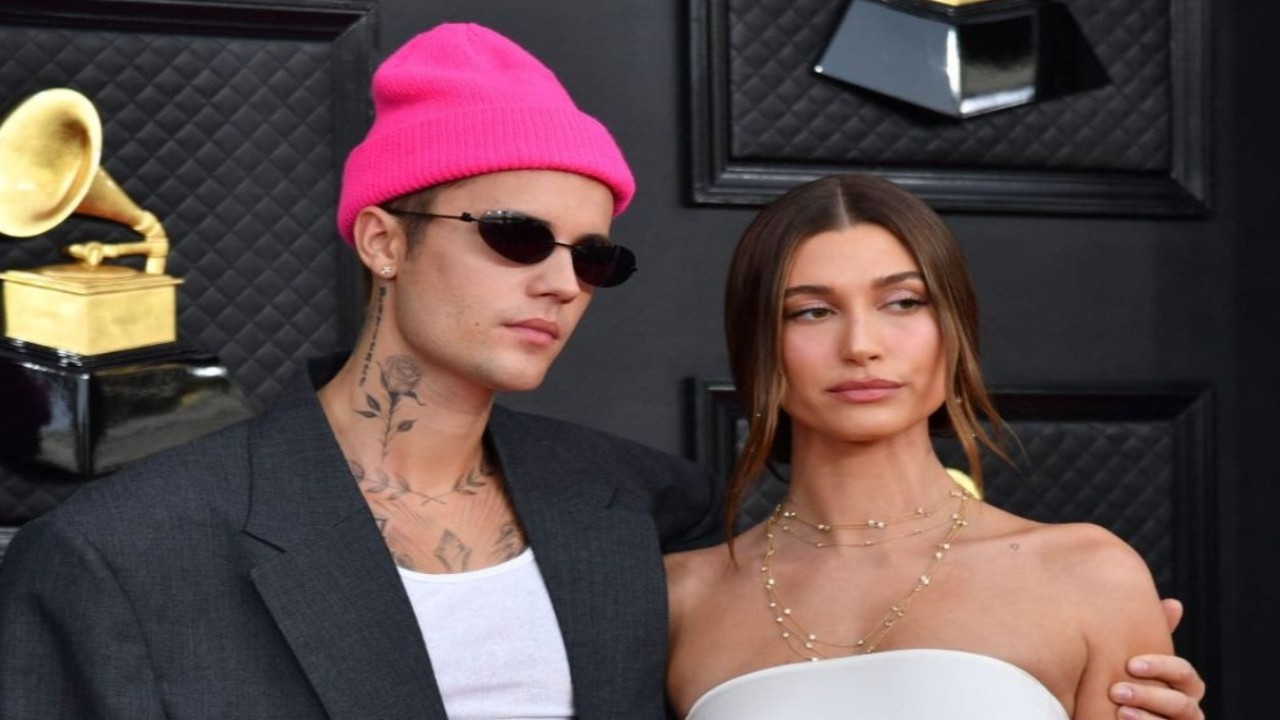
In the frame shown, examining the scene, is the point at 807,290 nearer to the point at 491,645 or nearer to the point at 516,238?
the point at 516,238

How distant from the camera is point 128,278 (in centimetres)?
270

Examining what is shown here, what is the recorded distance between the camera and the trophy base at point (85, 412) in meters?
2.66

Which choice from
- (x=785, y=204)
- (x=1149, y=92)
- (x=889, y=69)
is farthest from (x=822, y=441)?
(x=1149, y=92)

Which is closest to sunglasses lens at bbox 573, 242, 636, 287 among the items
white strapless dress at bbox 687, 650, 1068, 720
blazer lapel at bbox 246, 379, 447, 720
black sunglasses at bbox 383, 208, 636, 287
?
black sunglasses at bbox 383, 208, 636, 287

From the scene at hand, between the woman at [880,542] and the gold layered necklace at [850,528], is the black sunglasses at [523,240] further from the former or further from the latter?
the gold layered necklace at [850,528]

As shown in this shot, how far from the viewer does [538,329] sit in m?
2.29

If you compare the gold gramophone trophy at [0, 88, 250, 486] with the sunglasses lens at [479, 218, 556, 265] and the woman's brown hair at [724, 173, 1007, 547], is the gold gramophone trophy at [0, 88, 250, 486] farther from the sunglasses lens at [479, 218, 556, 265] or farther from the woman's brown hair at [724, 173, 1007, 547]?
the woman's brown hair at [724, 173, 1007, 547]

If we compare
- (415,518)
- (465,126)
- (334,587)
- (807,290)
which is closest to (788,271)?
(807,290)

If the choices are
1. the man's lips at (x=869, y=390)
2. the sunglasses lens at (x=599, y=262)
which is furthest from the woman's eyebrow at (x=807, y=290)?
the sunglasses lens at (x=599, y=262)

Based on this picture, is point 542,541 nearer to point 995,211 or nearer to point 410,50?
point 410,50

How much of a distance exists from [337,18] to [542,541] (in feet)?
3.28

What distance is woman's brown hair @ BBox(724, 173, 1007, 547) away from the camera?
224cm

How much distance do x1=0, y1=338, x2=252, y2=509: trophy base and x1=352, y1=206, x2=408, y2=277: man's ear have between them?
483 millimetres

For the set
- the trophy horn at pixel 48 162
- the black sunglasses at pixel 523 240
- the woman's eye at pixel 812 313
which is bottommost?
the woman's eye at pixel 812 313
